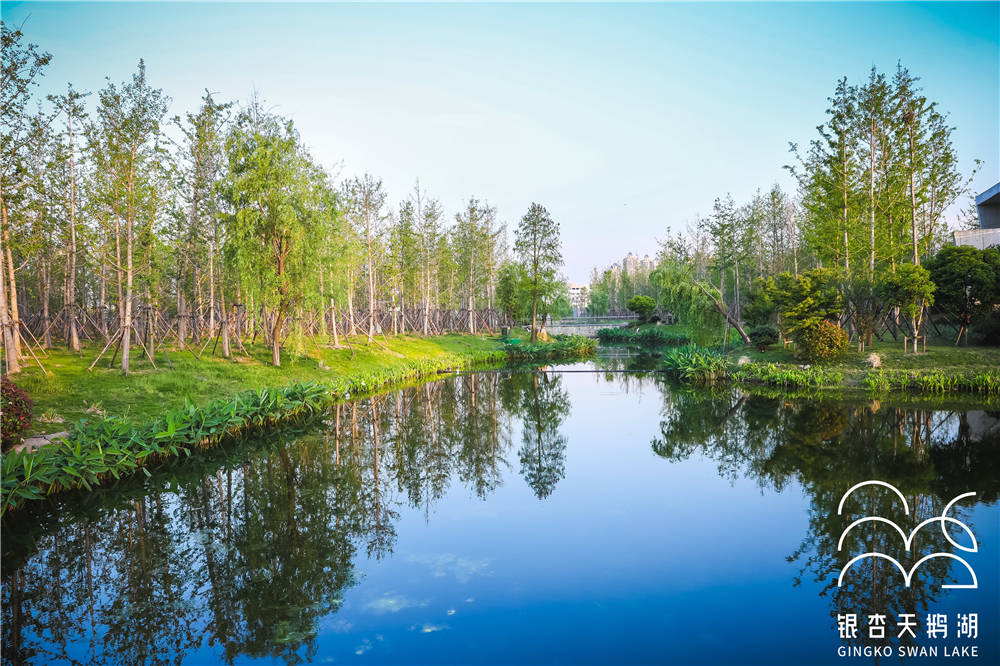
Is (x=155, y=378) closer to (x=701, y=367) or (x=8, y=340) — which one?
(x=8, y=340)

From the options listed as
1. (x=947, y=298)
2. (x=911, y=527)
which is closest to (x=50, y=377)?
(x=911, y=527)

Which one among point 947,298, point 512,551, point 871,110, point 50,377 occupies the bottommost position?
point 512,551

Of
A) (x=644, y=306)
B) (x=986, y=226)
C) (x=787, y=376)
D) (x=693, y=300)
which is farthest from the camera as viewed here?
(x=644, y=306)

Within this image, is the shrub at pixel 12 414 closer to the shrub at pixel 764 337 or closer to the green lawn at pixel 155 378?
the green lawn at pixel 155 378

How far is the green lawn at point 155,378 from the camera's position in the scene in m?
11.0

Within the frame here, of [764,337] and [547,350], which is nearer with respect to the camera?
[764,337]

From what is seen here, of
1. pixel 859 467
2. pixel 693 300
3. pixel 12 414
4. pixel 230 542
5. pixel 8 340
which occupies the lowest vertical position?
pixel 230 542

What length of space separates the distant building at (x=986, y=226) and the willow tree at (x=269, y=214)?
27.5m

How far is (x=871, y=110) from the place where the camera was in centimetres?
2086

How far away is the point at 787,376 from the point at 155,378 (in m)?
19.3

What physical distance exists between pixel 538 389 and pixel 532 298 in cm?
1707

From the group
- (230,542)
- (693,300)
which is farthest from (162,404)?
(693,300)

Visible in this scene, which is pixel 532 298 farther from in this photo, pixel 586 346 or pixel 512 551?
pixel 512 551

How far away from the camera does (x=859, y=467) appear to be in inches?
355
